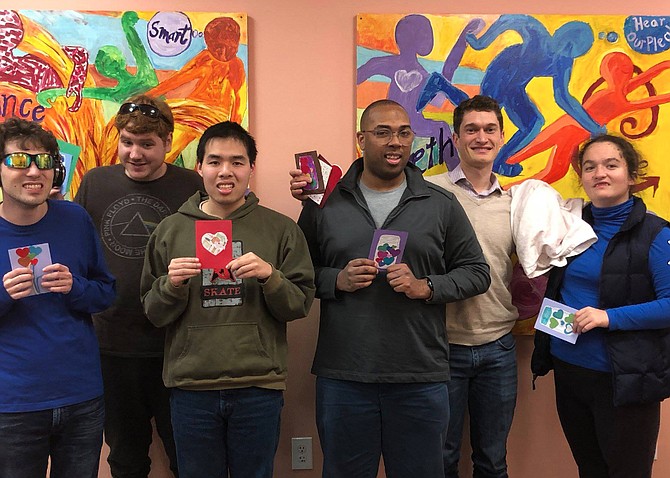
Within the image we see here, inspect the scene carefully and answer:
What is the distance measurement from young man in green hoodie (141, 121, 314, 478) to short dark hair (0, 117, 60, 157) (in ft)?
1.50

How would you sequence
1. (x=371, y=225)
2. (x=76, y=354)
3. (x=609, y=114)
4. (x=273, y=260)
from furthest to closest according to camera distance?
(x=609, y=114) → (x=371, y=225) → (x=273, y=260) → (x=76, y=354)

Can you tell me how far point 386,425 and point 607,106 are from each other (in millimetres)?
1868

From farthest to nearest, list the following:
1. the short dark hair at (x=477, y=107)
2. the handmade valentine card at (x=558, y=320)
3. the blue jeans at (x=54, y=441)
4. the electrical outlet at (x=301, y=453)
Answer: the electrical outlet at (x=301, y=453)
the short dark hair at (x=477, y=107)
the handmade valentine card at (x=558, y=320)
the blue jeans at (x=54, y=441)

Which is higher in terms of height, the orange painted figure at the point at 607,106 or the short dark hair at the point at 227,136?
the orange painted figure at the point at 607,106

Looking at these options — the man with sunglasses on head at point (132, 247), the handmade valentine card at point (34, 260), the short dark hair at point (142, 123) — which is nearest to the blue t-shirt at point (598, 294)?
the man with sunglasses on head at point (132, 247)

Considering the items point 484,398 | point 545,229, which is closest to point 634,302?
point 545,229

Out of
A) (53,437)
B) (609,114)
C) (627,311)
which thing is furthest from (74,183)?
(609,114)

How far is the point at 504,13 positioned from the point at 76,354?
2.38 metres

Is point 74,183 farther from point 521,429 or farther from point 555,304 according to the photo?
point 521,429

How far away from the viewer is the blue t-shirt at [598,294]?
1.93m

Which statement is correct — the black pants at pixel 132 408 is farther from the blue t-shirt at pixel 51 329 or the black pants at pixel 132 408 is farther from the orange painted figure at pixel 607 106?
the orange painted figure at pixel 607 106

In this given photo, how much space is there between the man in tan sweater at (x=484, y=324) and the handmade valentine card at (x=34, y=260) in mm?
1534

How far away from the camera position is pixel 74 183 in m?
2.45

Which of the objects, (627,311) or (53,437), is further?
(627,311)
